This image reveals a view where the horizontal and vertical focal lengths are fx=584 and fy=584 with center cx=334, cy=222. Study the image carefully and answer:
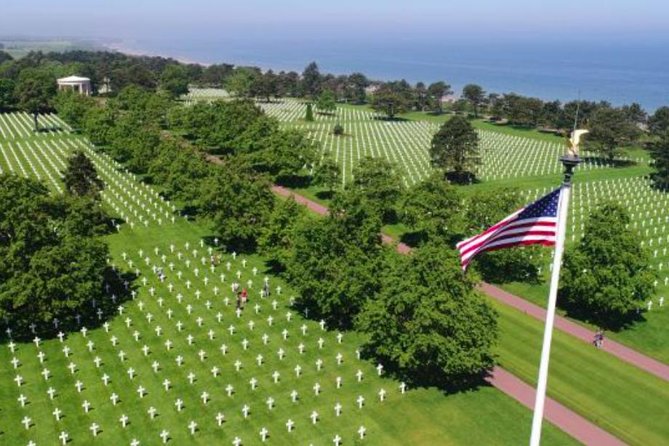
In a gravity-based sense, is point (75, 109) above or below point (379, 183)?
above

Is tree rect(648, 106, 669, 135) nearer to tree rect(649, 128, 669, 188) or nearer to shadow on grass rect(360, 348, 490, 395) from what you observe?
tree rect(649, 128, 669, 188)

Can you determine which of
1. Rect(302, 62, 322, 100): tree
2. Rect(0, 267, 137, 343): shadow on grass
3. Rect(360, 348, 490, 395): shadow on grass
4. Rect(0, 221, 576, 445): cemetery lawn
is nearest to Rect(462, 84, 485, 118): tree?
Rect(302, 62, 322, 100): tree

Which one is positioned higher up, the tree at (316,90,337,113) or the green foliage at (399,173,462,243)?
the tree at (316,90,337,113)

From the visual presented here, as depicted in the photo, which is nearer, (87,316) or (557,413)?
(557,413)

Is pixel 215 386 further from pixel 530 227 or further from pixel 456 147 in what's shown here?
pixel 456 147

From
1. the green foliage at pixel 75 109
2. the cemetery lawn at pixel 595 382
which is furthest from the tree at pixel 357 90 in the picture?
the cemetery lawn at pixel 595 382

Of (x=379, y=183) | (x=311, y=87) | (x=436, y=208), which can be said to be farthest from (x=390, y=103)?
(x=436, y=208)

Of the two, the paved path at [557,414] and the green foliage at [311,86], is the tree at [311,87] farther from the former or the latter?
the paved path at [557,414]
